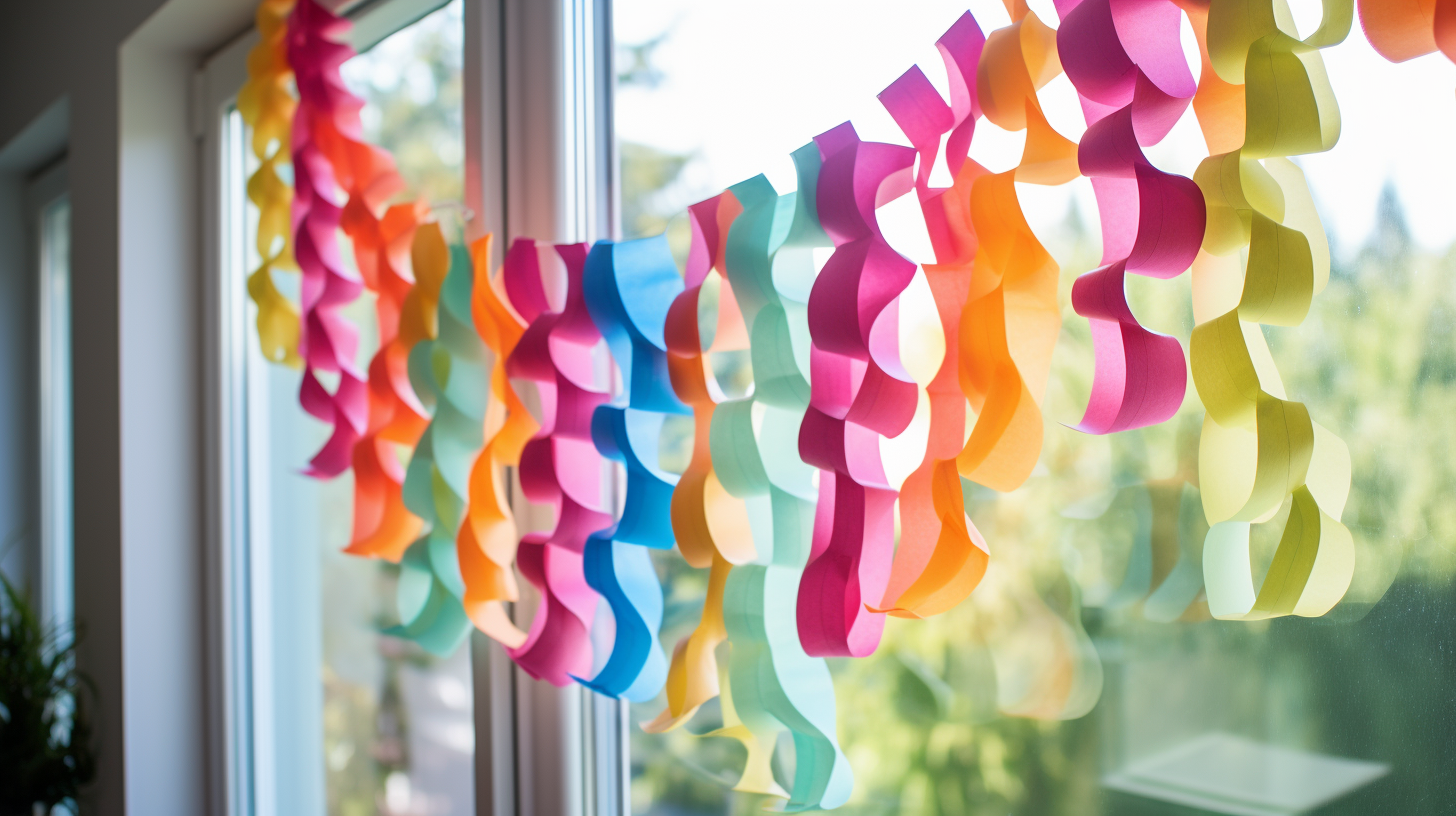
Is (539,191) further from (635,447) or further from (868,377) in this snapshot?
(868,377)

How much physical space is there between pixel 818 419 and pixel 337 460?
28.6 inches

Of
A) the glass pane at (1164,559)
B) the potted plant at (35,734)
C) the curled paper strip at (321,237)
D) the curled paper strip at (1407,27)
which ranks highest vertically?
the curled paper strip at (321,237)

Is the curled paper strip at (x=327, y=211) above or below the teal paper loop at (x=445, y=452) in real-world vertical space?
above

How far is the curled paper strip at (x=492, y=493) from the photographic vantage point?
89 cm

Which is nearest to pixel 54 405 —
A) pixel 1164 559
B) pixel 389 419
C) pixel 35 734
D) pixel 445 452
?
pixel 35 734

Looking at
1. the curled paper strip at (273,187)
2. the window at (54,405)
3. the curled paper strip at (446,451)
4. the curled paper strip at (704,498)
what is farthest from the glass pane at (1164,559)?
the window at (54,405)

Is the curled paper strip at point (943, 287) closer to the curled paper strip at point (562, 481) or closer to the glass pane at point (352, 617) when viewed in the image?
the curled paper strip at point (562, 481)

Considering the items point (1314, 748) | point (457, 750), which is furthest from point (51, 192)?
point (1314, 748)

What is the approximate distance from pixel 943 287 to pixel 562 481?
40 cm

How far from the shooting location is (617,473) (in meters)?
0.96

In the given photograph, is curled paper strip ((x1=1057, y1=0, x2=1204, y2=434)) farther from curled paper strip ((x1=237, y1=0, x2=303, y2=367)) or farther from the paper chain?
curled paper strip ((x1=237, y1=0, x2=303, y2=367))

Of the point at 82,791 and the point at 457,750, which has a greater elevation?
the point at 457,750

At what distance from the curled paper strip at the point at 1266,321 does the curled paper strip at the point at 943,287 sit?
0.43 ft

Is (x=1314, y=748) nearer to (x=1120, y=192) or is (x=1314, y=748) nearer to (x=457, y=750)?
(x=1120, y=192)
